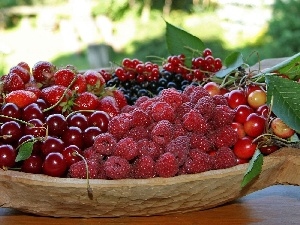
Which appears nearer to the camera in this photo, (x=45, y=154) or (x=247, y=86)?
(x=45, y=154)

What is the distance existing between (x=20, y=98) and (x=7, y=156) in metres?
0.19

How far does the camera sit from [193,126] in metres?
1.06

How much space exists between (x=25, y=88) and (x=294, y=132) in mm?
567

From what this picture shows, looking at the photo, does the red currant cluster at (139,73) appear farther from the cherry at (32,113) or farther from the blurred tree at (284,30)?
the blurred tree at (284,30)

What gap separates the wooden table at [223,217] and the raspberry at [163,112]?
0.18 m

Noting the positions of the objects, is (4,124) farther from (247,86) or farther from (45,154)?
(247,86)

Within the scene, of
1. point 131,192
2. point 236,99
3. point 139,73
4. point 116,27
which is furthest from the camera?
point 116,27

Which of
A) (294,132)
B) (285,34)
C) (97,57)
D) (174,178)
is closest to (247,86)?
(294,132)

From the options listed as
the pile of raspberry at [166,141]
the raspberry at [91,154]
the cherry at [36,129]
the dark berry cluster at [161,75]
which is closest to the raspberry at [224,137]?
the pile of raspberry at [166,141]

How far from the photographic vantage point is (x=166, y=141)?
1.04m

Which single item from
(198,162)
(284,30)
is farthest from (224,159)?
(284,30)

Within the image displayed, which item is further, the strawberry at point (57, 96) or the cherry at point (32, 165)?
the strawberry at point (57, 96)

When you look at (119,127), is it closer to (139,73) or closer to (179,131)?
(179,131)

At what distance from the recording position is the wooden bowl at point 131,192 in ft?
3.17
